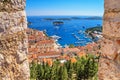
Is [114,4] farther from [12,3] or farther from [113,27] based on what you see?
[12,3]

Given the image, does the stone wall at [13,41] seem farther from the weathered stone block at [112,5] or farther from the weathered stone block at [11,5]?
the weathered stone block at [112,5]

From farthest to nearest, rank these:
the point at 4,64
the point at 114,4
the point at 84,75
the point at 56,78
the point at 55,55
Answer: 1. the point at 55,55
2. the point at 84,75
3. the point at 56,78
4. the point at 114,4
5. the point at 4,64

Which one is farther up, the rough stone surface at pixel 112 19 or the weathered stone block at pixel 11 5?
the weathered stone block at pixel 11 5

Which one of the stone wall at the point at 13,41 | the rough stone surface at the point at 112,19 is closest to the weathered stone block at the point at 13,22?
the stone wall at the point at 13,41

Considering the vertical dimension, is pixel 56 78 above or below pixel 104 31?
below

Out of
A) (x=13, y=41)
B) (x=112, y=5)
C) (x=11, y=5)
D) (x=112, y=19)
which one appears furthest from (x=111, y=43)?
(x=11, y=5)

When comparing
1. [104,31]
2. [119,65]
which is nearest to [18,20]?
[104,31]

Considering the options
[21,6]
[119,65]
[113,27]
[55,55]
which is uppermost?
[21,6]
